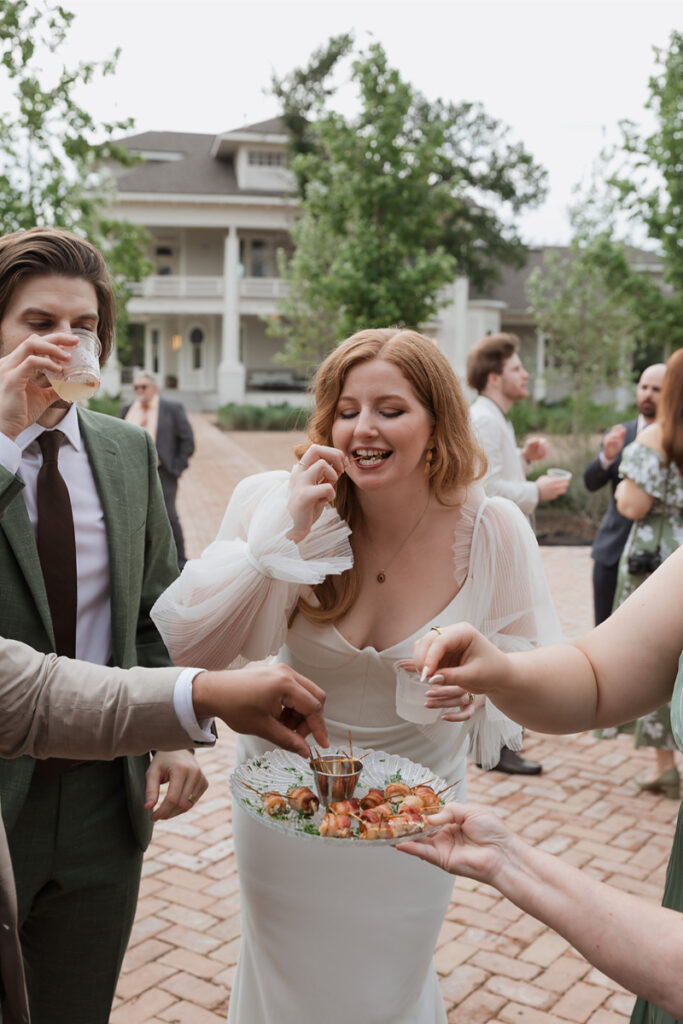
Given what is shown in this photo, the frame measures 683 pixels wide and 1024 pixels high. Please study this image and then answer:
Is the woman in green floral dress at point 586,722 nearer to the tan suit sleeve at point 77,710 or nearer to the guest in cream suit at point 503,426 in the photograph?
the tan suit sleeve at point 77,710

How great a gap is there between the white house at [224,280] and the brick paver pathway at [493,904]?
35388mm

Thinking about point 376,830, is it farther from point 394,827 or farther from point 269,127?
point 269,127

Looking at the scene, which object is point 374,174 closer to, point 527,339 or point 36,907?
point 36,907

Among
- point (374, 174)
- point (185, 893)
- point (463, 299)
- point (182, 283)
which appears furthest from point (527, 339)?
point (185, 893)

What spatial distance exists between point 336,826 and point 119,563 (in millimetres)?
915

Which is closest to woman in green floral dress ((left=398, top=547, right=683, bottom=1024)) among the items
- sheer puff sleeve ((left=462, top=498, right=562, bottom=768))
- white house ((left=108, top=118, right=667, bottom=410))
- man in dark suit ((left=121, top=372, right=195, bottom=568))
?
sheer puff sleeve ((left=462, top=498, right=562, bottom=768))

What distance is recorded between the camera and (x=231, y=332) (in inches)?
1623

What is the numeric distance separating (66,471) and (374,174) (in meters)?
16.9

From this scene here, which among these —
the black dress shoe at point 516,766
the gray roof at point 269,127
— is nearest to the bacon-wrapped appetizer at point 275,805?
the black dress shoe at point 516,766

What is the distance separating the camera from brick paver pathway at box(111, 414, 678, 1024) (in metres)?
3.86

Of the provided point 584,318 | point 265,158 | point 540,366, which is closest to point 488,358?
point 584,318

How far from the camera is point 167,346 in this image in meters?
45.2

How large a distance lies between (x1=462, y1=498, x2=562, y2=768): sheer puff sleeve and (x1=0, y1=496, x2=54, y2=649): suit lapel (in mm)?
1298

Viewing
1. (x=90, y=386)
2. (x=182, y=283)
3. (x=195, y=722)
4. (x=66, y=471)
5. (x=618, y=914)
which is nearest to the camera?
(x=618, y=914)
